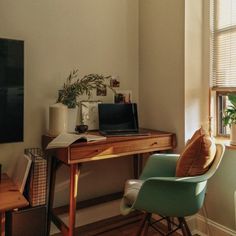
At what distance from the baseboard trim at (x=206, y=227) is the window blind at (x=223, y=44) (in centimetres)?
115

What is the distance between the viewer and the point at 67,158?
6.09 feet

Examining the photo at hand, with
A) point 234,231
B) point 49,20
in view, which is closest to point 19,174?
point 49,20

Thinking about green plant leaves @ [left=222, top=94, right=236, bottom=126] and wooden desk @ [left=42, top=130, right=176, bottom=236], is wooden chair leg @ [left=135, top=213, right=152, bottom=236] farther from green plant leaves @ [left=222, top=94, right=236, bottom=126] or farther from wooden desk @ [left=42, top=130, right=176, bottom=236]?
green plant leaves @ [left=222, top=94, right=236, bottom=126]

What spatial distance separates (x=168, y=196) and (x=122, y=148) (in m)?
0.60

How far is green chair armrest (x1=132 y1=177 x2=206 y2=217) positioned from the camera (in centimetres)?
160

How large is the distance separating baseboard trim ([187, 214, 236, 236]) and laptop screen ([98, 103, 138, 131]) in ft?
3.13

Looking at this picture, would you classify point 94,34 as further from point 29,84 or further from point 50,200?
point 50,200

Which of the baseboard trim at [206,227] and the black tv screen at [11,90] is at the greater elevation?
the black tv screen at [11,90]

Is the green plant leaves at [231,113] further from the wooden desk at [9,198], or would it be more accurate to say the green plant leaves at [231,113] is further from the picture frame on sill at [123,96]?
the wooden desk at [9,198]

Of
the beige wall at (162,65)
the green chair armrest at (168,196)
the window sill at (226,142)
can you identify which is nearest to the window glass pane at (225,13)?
the beige wall at (162,65)

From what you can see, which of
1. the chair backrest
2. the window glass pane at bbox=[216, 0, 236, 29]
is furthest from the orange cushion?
the window glass pane at bbox=[216, 0, 236, 29]

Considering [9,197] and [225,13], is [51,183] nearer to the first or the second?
[9,197]

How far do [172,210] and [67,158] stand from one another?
0.77 meters

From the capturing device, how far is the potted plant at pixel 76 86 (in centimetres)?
220
